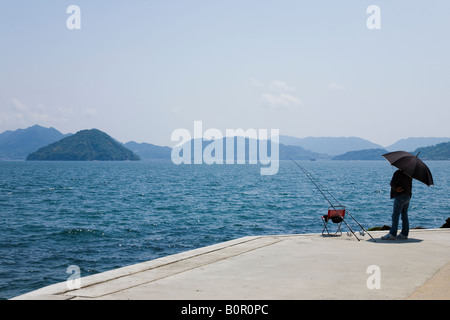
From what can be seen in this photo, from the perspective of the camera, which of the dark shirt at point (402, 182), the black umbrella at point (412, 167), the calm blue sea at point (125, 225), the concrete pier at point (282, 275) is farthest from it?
the calm blue sea at point (125, 225)

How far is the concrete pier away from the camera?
5.89 metres

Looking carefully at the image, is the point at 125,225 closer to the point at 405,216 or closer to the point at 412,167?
the point at 405,216

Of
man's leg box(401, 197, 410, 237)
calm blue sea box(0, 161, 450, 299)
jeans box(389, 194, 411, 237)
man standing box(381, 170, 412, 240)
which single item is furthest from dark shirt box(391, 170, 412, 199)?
calm blue sea box(0, 161, 450, 299)

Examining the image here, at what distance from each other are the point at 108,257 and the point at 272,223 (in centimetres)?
1223

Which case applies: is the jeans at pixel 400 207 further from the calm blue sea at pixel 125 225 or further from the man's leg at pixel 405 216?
the calm blue sea at pixel 125 225

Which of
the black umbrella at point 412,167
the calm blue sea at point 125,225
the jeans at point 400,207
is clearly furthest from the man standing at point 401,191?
the calm blue sea at point 125,225

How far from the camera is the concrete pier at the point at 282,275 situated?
589cm

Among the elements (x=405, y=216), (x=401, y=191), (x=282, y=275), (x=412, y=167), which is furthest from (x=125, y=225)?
(x=282, y=275)

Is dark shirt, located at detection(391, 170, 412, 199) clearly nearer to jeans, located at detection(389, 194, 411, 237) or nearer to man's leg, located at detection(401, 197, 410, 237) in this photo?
jeans, located at detection(389, 194, 411, 237)

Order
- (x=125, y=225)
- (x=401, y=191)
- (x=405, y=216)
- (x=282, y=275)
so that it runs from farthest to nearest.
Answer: (x=125, y=225)
(x=405, y=216)
(x=401, y=191)
(x=282, y=275)

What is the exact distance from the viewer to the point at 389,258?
27.6 ft

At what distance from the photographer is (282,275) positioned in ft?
22.9
